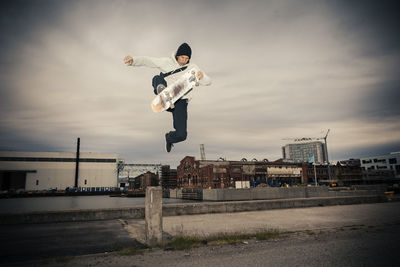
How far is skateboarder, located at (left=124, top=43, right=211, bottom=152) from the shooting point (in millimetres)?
8594

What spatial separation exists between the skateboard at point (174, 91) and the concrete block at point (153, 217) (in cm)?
274

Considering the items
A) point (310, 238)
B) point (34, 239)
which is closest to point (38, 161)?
point (34, 239)

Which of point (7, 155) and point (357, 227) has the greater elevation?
point (7, 155)

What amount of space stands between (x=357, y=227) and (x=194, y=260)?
310 inches

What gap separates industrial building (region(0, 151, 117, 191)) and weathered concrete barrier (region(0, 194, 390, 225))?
297 ft

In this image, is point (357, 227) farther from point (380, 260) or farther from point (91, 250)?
point (91, 250)

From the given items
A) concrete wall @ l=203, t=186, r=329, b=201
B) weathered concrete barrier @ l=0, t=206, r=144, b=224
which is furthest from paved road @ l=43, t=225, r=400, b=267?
concrete wall @ l=203, t=186, r=329, b=201

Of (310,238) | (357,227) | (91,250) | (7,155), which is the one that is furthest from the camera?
(7,155)

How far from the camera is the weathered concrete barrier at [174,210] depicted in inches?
501

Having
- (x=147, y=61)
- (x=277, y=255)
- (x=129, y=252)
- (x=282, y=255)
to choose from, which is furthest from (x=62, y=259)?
(x=147, y=61)

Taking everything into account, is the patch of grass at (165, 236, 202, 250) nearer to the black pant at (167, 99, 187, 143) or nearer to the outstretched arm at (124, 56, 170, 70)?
the black pant at (167, 99, 187, 143)

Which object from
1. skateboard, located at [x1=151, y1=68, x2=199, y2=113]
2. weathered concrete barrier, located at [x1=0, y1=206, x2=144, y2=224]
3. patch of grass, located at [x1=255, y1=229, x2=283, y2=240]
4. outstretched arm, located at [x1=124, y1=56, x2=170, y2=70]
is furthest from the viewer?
weathered concrete barrier, located at [x1=0, y1=206, x2=144, y2=224]

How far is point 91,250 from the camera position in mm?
7137

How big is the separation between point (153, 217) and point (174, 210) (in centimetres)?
838
